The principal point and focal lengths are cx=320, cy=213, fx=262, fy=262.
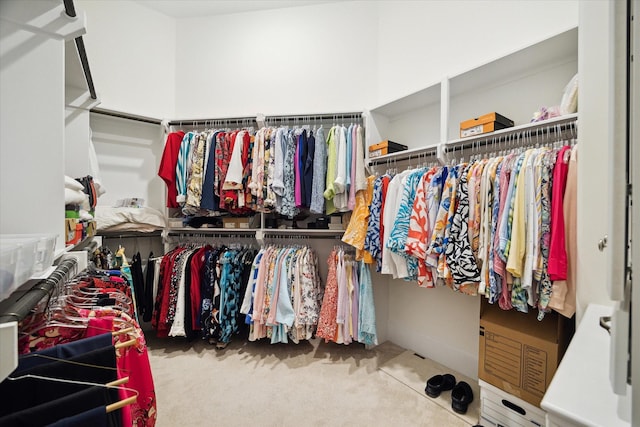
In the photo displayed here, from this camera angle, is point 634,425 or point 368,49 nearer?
point 634,425

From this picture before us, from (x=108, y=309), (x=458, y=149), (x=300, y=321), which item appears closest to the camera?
(x=108, y=309)

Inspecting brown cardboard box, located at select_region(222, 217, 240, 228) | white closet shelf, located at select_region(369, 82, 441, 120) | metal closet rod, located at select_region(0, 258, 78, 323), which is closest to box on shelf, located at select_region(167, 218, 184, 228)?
brown cardboard box, located at select_region(222, 217, 240, 228)

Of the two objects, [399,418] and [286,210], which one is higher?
[286,210]

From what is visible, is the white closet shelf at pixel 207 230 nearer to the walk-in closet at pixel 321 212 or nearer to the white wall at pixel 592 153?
the walk-in closet at pixel 321 212

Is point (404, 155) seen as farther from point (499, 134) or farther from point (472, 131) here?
point (499, 134)

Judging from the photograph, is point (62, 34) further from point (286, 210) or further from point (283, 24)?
point (283, 24)

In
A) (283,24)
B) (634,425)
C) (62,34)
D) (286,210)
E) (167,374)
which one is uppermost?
(283,24)

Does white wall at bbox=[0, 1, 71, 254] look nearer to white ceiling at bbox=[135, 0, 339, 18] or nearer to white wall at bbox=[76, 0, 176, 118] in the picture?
white wall at bbox=[76, 0, 176, 118]

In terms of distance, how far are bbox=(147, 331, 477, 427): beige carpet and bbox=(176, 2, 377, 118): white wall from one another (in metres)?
2.19

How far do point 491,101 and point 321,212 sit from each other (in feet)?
4.69

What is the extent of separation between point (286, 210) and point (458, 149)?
1.36 meters

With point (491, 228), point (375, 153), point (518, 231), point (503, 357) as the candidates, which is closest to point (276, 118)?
point (375, 153)

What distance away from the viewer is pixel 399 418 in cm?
150

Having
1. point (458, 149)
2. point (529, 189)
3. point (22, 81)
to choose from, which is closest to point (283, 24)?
point (458, 149)
